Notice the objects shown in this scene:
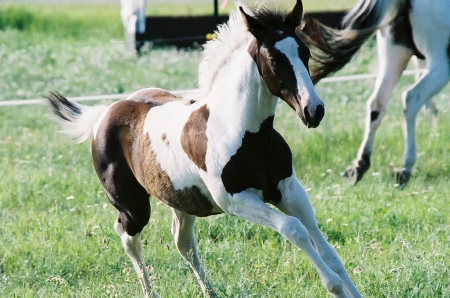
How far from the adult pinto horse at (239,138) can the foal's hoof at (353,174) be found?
2520mm

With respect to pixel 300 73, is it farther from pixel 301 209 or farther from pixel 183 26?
pixel 183 26

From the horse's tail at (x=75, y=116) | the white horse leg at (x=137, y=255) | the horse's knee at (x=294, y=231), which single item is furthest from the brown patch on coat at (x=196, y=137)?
the horse's tail at (x=75, y=116)

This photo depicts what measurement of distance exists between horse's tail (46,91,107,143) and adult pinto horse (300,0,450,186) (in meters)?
2.06

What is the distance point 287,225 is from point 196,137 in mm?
704

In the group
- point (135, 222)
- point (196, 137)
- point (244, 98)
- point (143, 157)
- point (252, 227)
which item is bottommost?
point (252, 227)

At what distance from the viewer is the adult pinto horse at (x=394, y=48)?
6848mm

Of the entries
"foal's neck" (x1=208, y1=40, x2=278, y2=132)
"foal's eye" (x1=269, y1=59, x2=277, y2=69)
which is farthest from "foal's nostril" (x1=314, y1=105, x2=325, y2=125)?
"foal's neck" (x1=208, y1=40, x2=278, y2=132)

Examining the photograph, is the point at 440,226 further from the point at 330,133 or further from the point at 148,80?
the point at 148,80

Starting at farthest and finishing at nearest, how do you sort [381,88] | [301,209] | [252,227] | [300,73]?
[381,88] → [252,227] → [301,209] → [300,73]

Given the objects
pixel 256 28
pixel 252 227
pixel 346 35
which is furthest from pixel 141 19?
pixel 256 28

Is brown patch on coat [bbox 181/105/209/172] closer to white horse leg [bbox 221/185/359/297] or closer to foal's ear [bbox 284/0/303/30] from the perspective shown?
white horse leg [bbox 221/185/359/297]

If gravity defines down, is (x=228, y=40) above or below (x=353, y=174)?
above

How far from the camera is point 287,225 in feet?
12.9

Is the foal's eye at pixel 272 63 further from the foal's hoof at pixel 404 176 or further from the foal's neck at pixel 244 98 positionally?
the foal's hoof at pixel 404 176
